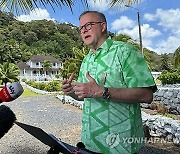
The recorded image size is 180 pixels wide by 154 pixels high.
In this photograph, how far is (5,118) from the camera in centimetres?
118

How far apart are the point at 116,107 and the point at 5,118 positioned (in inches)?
22.9

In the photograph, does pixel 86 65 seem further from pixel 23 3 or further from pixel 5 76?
pixel 5 76

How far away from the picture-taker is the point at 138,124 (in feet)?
5.38

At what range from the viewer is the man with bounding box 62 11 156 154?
149cm

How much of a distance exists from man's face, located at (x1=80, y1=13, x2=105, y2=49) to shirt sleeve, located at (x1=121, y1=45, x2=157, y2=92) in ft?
0.60

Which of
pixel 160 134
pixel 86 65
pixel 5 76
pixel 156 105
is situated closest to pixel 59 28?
pixel 5 76

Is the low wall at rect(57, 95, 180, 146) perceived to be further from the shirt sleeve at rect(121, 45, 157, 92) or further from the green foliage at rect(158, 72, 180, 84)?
the green foliage at rect(158, 72, 180, 84)

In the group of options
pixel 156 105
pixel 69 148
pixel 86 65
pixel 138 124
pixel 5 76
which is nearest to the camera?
pixel 69 148

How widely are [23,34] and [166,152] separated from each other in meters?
50.9

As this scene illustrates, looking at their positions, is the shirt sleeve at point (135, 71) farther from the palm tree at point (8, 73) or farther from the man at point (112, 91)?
the palm tree at point (8, 73)

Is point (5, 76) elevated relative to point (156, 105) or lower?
elevated

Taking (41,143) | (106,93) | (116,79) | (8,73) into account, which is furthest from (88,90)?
(8,73)

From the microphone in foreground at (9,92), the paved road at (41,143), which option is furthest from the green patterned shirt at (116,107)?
the paved road at (41,143)

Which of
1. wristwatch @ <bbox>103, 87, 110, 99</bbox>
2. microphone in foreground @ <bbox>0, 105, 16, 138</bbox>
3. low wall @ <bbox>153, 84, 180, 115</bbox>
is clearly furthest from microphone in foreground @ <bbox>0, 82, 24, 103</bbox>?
low wall @ <bbox>153, 84, 180, 115</bbox>
